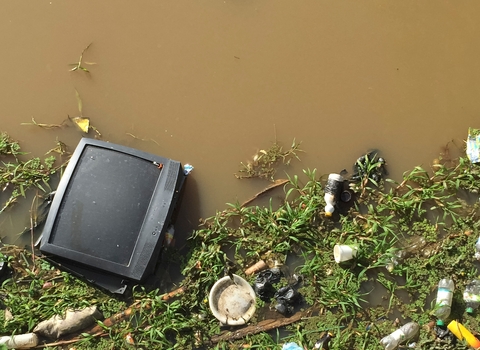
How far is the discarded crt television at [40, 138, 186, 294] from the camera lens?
2.61 metres

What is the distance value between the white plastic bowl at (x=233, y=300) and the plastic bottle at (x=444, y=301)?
1265 millimetres

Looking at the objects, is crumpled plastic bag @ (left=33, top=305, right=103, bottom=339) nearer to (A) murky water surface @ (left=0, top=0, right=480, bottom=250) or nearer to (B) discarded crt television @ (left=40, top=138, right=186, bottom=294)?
(B) discarded crt television @ (left=40, top=138, right=186, bottom=294)

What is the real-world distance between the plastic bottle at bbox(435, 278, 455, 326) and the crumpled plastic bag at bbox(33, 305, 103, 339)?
7.73 ft

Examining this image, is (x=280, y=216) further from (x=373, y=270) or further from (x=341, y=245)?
(x=373, y=270)

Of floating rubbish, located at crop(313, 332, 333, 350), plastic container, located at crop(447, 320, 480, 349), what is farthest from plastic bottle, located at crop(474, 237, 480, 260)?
floating rubbish, located at crop(313, 332, 333, 350)

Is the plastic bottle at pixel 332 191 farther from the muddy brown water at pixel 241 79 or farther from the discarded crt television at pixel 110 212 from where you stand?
the discarded crt television at pixel 110 212

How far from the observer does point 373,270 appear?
3098 millimetres

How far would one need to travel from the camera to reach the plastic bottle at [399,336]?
2.95 metres

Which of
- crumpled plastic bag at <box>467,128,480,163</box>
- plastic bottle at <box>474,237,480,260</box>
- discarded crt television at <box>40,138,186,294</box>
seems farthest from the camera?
crumpled plastic bag at <box>467,128,480,163</box>

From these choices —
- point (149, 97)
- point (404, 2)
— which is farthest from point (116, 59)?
point (404, 2)

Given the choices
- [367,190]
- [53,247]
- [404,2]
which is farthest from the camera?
[404,2]

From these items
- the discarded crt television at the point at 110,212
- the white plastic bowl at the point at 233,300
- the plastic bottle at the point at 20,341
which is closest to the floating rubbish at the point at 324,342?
the white plastic bowl at the point at 233,300

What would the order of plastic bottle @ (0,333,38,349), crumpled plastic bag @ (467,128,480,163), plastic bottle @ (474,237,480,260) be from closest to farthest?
plastic bottle @ (0,333,38,349), plastic bottle @ (474,237,480,260), crumpled plastic bag @ (467,128,480,163)

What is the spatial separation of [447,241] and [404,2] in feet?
6.11
